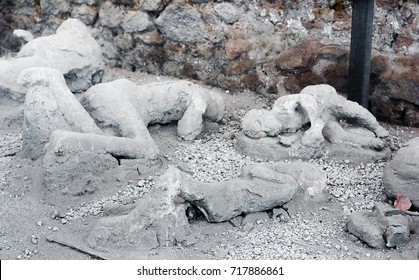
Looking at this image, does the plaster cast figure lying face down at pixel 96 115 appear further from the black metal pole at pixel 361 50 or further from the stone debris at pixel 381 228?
the stone debris at pixel 381 228

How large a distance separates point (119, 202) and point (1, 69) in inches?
72.9

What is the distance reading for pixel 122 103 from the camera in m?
5.07

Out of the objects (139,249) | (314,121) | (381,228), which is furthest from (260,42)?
(139,249)

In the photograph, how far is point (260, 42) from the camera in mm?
6059

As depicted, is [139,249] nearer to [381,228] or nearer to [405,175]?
[381,228]

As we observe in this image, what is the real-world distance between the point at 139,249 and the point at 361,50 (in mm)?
2526

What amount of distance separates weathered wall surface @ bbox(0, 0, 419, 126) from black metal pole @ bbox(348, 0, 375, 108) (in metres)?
0.22

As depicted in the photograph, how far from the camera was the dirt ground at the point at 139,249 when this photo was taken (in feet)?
13.2

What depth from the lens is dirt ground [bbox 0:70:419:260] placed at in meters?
4.03

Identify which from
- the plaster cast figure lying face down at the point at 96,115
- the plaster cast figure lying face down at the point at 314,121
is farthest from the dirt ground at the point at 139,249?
the plaster cast figure lying face down at the point at 314,121

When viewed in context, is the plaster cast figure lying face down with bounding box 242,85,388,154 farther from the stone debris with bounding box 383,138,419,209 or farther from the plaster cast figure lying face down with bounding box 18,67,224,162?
the stone debris with bounding box 383,138,419,209

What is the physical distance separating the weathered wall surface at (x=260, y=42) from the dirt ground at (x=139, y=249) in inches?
60.1
